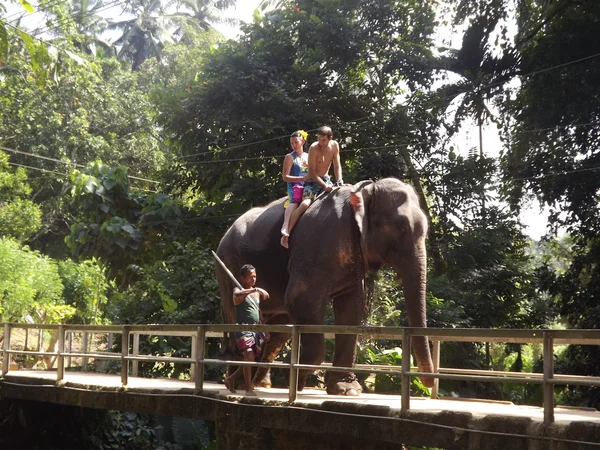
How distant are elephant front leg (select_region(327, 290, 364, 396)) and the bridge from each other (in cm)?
64

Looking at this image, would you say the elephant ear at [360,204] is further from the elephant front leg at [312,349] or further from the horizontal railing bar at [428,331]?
the horizontal railing bar at [428,331]

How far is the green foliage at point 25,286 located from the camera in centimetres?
2239

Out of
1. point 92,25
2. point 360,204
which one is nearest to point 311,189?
point 360,204

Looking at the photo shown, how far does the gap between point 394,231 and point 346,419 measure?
97.9 inches

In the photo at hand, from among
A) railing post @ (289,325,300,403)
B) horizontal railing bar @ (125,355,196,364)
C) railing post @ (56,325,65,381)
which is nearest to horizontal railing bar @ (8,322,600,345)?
railing post @ (289,325,300,403)

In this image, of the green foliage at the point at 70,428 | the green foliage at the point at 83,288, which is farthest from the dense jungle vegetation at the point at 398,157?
the green foliage at the point at 83,288

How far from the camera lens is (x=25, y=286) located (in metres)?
22.8

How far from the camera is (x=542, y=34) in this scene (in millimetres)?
20359

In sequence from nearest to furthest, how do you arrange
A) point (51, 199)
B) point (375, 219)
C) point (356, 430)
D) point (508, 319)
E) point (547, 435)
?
1. point (547, 435)
2. point (356, 430)
3. point (375, 219)
4. point (508, 319)
5. point (51, 199)

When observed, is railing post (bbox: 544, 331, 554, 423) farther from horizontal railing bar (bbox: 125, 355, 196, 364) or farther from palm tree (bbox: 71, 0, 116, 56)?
palm tree (bbox: 71, 0, 116, 56)

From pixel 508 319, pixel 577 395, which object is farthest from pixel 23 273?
pixel 577 395

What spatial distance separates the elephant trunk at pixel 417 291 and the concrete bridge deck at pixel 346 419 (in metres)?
0.45

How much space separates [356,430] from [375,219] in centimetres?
274

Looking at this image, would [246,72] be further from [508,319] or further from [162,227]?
[508,319]
